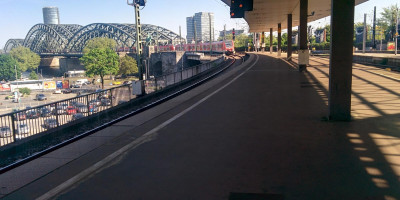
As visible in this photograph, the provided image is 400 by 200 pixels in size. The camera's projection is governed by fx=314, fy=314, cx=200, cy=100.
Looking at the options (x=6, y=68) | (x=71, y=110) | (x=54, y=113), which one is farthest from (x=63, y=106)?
(x=6, y=68)

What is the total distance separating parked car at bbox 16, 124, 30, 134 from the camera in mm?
9051

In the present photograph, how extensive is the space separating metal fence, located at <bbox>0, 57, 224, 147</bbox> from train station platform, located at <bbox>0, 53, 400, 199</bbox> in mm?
2431

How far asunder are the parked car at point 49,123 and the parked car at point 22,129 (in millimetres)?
719

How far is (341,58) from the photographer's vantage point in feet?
29.2

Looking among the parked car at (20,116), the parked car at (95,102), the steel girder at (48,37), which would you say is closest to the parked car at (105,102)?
the parked car at (95,102)

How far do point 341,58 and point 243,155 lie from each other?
183 inches

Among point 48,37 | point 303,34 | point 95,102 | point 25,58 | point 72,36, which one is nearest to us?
point 95,102

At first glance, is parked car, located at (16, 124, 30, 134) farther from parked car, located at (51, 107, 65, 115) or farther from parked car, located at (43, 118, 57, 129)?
parked car, located at (51, 107, 65, 115)

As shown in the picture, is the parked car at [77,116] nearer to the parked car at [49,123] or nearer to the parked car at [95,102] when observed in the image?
the parked car at [95,102]

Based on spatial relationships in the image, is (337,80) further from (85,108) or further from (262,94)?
(85,108)

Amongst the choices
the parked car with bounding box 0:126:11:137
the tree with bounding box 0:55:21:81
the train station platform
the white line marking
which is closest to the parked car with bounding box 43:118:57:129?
the parked car with bounding box 0:126:11:137

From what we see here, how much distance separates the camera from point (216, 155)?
21.1 feet

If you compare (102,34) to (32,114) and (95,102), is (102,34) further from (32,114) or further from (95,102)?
(32,114)

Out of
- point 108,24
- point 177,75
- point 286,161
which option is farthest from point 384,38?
point 108,24
